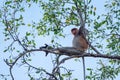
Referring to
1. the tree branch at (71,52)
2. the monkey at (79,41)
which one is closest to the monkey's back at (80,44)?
the monkey at (79,41)

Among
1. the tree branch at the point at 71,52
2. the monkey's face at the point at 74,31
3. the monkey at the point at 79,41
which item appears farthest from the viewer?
the monkey's face at the point at 74,31

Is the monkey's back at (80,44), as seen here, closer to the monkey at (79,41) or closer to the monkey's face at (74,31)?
the monkey at (79,41)

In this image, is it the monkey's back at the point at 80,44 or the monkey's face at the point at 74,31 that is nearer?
the monkey's back at the point at 80,44

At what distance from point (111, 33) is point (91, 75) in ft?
5.32

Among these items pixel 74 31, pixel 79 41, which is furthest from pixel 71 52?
pixel 74 31

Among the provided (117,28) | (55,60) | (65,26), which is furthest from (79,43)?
(55,60)

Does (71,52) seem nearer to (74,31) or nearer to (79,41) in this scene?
(79,41)

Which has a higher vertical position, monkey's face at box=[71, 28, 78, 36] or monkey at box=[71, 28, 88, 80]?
monkey's face at box=[71, 28, 78, 36]

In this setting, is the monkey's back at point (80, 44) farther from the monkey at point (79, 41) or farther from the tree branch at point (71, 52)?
the tree branch at point (71, 52)

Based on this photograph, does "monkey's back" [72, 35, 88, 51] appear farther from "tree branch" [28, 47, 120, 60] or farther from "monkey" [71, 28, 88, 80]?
"tree branch" [28, 47, 120, 60]

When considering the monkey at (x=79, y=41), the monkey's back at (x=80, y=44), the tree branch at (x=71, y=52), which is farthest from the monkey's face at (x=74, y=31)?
the tree branch at (x=71, y=52)

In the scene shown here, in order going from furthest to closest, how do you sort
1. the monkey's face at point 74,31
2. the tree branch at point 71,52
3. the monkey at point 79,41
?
the monkey's face at point 74,31 < the monkey at point 79,41 < the tree branch at point 71,52

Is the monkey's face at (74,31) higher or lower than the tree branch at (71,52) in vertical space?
higher

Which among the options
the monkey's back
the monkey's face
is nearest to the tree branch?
the monkey's back
